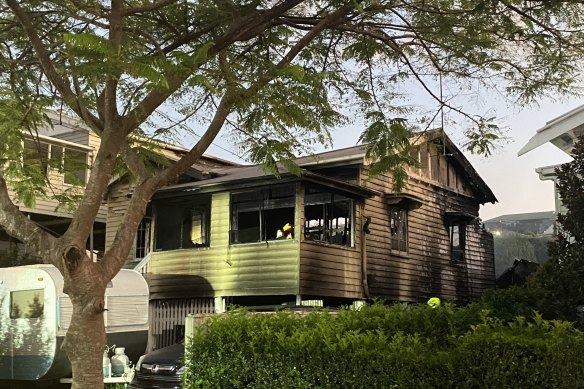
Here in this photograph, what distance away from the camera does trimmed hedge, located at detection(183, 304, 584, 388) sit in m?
5.16

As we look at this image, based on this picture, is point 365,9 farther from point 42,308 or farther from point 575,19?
point 42,308

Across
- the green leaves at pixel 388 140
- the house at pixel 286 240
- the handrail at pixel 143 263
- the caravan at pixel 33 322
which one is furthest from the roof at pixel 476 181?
the caravan at pixel 33 322

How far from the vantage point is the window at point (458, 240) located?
2645 centimetres

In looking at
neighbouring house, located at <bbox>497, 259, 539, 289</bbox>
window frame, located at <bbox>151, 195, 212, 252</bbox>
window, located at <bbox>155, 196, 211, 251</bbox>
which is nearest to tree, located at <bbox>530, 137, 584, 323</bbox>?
window frame, located at <bbox>151, 195, 212, 252</bbox>

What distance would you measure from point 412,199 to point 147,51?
13.4m

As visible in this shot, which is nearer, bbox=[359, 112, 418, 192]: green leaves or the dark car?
bbox=[359, 112, 418, 192]: green leaves

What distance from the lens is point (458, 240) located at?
2684 cm

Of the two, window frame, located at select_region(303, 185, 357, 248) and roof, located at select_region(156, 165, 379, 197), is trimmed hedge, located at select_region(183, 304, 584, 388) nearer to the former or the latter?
roof, located at select_region(156, 165, 379, 197)

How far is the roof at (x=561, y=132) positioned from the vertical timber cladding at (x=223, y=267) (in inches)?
269

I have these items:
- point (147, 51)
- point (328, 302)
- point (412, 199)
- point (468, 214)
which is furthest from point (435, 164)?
point (147, 51)

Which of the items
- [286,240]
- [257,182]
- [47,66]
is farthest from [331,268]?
[47,66]

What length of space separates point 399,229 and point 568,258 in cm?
1395

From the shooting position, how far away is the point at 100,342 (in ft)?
25.9

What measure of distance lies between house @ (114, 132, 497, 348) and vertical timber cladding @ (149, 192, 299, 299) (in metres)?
0.03
